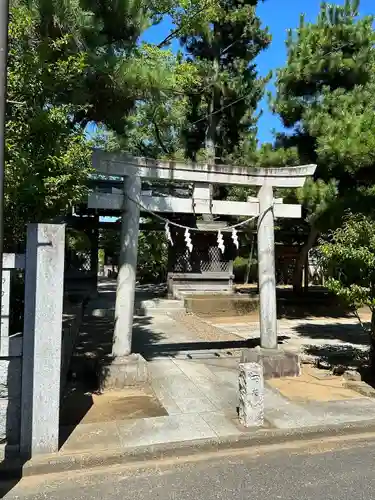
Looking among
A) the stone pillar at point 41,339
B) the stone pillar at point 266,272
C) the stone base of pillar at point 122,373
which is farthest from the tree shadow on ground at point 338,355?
the stone pillar at point 41,339

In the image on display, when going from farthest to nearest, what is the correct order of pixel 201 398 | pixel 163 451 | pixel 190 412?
pixel 201 398 < pixel 190 412 < pixel 163 451

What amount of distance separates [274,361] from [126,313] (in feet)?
9.13

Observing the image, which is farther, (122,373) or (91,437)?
(122,373)

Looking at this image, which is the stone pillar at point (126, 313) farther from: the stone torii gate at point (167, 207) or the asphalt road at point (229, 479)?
the asphalt road at point (229, 479)

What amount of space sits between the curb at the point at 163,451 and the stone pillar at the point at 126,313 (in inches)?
87.0

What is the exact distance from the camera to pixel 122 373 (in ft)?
22.0

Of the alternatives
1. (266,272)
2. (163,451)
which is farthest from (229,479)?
(266,272)

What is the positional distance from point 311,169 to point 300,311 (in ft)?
35.1

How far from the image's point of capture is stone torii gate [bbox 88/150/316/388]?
22.4ft

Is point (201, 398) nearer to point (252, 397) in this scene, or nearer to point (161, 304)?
point (252, 397)

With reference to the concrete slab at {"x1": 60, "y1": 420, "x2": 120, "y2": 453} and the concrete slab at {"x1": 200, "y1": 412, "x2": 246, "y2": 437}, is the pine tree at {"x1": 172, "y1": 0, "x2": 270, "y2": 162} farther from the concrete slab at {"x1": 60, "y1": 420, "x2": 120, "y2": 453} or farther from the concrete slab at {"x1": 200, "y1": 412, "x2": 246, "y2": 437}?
the concrete slab at {"x1": 60, "y1": 420, "x2": 120, "y2": 453}

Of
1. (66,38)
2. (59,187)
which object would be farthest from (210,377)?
(66,38)

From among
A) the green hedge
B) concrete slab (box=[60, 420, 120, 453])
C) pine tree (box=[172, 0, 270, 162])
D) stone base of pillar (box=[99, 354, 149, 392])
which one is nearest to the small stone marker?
concrete slab (box=[60, 420, 120, 453])

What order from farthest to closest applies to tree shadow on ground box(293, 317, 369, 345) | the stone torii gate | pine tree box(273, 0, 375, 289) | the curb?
tree shadow on ground box(293, 317, 369, 345) < pine tree box(273, 0, 375, 289) < the stone torii gate < the curb
